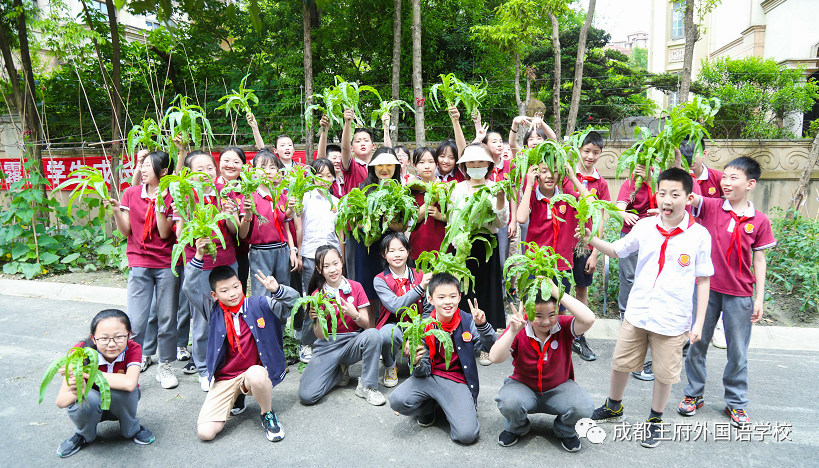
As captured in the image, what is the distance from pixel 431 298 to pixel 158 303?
2429 mm

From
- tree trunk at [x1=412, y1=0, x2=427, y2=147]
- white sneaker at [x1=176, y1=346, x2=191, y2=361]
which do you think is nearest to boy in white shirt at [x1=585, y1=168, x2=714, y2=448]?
white sneaker at [x1=176, y1=346, x2=191, y2=361]

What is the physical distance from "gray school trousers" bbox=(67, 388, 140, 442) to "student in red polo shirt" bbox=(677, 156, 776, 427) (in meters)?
3.72

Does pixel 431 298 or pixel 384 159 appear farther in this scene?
pixel 384 159

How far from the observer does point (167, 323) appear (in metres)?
4.23

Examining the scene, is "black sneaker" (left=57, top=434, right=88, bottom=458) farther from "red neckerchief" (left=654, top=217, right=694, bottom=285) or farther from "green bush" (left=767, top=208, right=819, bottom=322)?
"green bush" (left=767, top=208, right=819, bottom=322)

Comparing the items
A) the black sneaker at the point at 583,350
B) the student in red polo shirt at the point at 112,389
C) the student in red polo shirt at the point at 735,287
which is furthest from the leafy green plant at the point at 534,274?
the student in red polo shirt at the point at 112,389

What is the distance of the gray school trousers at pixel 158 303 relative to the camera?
4211mm

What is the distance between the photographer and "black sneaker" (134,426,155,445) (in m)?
3.29

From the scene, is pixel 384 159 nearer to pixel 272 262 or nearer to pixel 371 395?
pixel 272 262

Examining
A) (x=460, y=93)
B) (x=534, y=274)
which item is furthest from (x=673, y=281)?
(x=460, y=93)

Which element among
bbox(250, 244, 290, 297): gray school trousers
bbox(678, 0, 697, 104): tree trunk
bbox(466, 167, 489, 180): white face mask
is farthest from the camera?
bbox(678, 0, 697, 104): tree trunk

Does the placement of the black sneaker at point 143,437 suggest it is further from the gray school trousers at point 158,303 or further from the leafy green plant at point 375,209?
the leafy green plant at point 375,209

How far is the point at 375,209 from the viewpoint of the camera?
4148 millimetres

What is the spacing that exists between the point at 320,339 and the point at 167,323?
1.33 m
